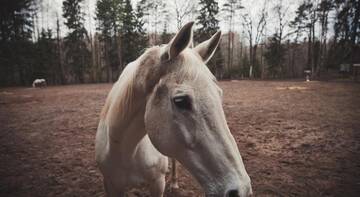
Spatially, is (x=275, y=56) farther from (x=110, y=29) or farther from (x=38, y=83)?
(x=38, y=83)

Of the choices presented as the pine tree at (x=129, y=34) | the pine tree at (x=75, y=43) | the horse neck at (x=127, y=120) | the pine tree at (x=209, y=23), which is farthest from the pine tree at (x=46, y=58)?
the horse neck at (x=127, y=120)

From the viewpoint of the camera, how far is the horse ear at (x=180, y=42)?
4.77 feet

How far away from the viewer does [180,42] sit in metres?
1.51

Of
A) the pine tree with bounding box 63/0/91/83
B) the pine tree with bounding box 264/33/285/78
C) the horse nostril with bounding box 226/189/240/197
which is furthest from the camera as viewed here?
the pine tree with bounding box 264/33/285/78

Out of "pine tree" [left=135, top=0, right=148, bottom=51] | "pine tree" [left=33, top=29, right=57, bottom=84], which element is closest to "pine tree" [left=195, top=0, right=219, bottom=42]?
"pine tree" [left=135, top=0, right=148, bottom=51]

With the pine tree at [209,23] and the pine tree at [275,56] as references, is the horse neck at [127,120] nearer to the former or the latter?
the pine tree at [209,23]

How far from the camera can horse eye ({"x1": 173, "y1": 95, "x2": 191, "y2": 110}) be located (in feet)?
4.63

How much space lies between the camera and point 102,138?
241 cm

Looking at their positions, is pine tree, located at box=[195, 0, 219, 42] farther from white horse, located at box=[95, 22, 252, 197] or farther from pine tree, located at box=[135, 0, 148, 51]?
white horse, located at box=[95, 22, 252, 197]

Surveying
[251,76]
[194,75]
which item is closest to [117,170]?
[194,75]

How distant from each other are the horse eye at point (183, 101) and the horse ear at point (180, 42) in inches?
13.6

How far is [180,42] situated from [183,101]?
1.47 ft

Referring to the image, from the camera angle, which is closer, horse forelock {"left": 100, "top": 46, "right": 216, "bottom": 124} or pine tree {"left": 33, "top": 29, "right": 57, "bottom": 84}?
horse forelock {"left": 100, "top": 46, "right": 216, "bottom": 124}

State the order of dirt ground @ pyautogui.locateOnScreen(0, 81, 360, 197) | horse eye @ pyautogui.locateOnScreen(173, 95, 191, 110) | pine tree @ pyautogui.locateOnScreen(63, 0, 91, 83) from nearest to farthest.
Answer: horse eye @ pyautogui.locateOnScreen(173, 95, 191, 110)
dirt ground @ pyautogui.locateOnScreen(0, 81, 360, 197)
pine tree @ pyautogui.locateOnScreen(63, 0, 91, 83)
